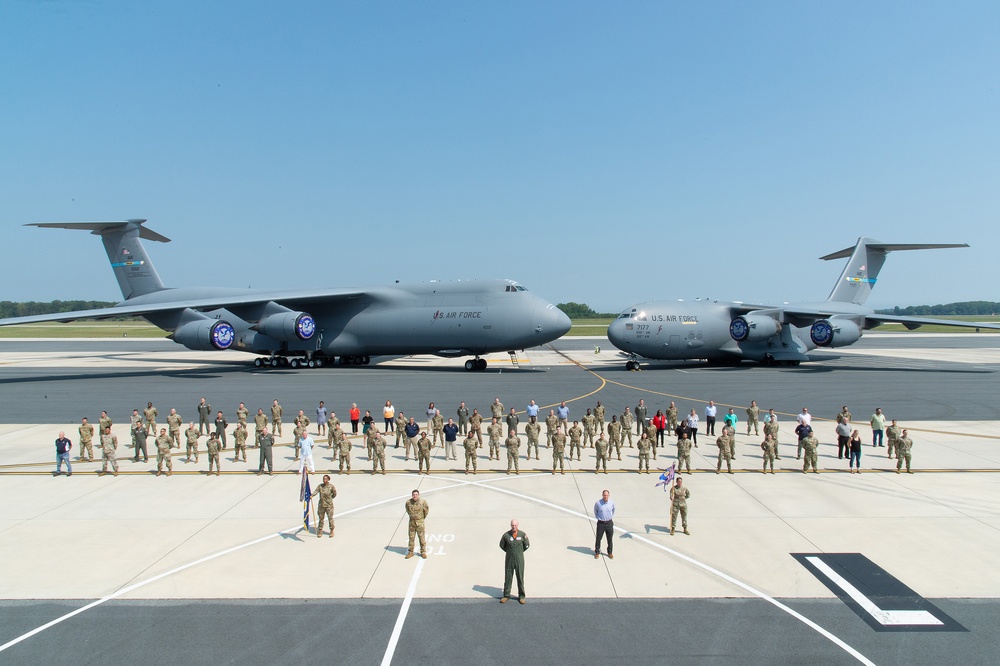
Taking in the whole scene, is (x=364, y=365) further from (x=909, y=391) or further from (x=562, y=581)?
(x=562, y=581)

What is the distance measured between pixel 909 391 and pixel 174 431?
1164 inches

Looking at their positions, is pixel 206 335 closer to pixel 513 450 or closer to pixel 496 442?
pixel 496 442

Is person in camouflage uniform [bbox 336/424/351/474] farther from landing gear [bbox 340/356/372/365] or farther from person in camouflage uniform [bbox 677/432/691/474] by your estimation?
landing gear [bbox 340/356/372/365]

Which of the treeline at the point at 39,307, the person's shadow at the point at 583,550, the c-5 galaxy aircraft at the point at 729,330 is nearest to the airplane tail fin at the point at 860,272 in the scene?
the c-5 galaxy aircraft at the point at 729,330

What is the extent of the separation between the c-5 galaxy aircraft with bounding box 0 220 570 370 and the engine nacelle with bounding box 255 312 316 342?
59 millimetres

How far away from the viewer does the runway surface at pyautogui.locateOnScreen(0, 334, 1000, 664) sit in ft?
23.7

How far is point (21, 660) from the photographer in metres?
6.89

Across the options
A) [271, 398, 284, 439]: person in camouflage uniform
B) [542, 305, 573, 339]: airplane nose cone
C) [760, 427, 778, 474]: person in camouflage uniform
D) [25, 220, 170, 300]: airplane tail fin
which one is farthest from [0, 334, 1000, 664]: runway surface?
[25, 220, 170, 300]: airplane tail fin

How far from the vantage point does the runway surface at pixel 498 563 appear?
285 inches

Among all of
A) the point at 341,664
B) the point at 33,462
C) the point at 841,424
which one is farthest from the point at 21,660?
the point at 841,424

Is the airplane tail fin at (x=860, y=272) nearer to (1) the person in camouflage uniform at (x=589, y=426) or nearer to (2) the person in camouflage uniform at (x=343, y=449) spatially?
(1) the person in camouflage uniform at (x=589, y=426)

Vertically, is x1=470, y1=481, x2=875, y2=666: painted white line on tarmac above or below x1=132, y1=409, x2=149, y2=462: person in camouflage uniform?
below

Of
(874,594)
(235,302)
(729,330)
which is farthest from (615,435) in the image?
(235,302)

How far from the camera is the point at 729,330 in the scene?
38219 millimetres
